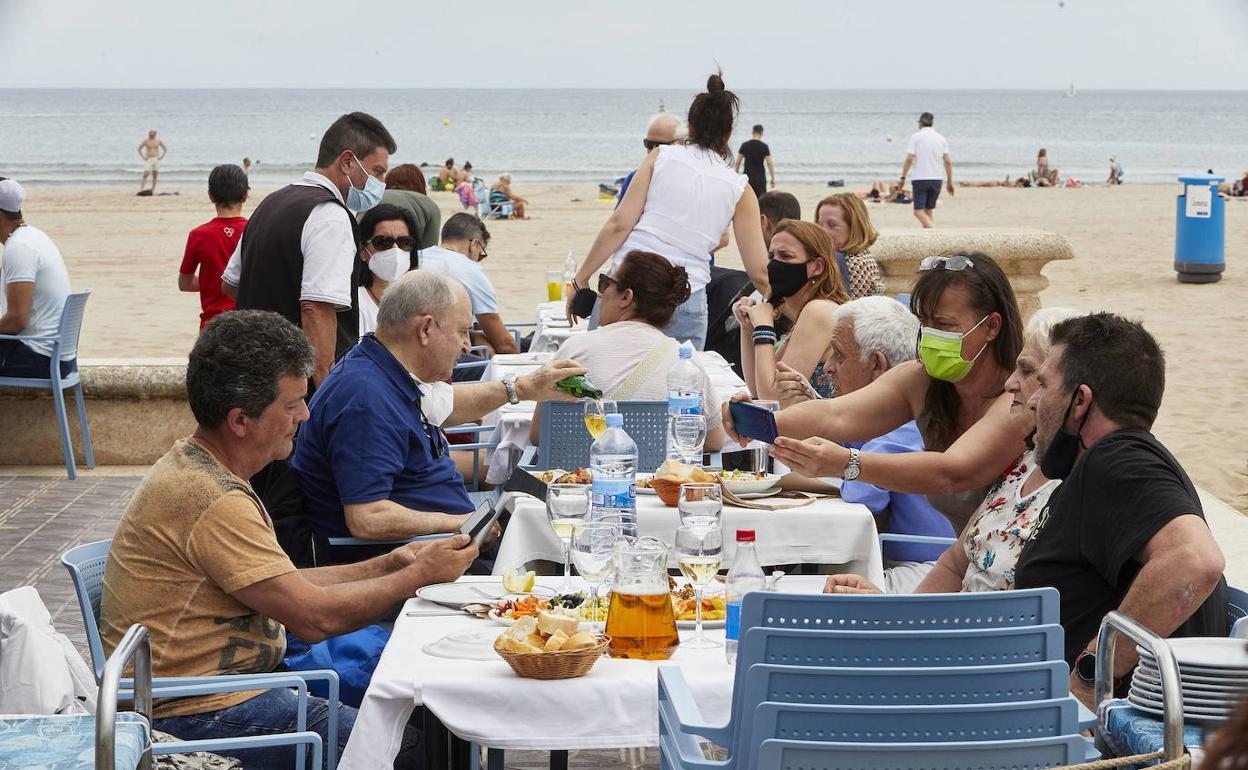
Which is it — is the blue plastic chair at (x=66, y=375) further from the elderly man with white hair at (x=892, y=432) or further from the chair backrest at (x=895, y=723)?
the chair backrest at (x=895, y=723)

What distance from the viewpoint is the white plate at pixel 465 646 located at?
2.79m

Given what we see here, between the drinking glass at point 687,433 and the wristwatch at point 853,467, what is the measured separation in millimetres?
666

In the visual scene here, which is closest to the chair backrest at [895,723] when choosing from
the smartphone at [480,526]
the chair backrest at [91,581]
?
the smartphone at [480,526]

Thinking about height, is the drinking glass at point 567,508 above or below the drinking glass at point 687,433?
above

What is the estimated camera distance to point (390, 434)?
4.02m

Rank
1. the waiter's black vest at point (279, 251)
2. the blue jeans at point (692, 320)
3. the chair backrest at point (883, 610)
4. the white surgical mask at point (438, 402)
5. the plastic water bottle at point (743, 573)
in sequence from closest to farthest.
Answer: the chair backrest at point (883, 610) → the plastic water bottle at point (743, 573) → the white surgical mask at point (438, 402) → the waiter's black vest at point (279, 251) → the blue jeans at point (692, 320)

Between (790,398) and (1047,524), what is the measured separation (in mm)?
2446

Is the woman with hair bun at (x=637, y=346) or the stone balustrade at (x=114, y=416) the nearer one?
the woman with hair bun at (x=637, y=346)

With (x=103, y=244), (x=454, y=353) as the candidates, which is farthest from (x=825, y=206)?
(x=103, y=244)

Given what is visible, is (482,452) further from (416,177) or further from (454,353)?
(416,177)

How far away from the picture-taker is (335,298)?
5.39 m

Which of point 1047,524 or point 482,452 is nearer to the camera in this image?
point 1047,524

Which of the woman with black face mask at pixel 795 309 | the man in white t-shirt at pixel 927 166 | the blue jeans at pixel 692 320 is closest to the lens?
the woman with black face mask at pixel 795 309

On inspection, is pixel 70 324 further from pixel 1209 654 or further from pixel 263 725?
pixel 1209 654
